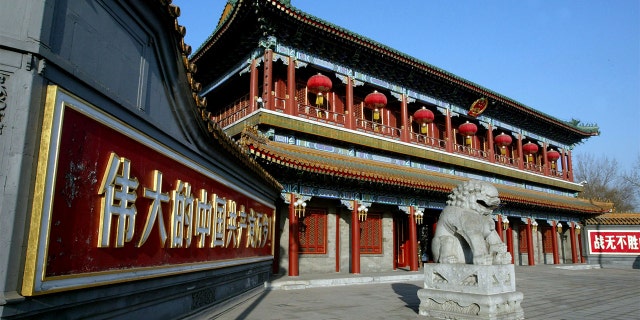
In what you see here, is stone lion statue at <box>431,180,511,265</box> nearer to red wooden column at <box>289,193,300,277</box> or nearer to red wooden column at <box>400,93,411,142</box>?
red wooden column at <box>289,193,300,277</box>

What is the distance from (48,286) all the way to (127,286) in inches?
41.5

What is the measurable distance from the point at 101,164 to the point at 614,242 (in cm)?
2780

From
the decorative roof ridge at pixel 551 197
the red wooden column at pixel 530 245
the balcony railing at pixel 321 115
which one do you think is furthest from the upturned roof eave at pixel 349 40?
the red wooden column at pixel 530 245

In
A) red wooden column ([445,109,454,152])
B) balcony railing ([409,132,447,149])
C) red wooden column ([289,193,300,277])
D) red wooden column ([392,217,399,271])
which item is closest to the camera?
red wooden column ([289,193,300,277])

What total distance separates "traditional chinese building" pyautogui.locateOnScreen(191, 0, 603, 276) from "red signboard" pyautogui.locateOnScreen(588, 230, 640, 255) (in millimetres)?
5922

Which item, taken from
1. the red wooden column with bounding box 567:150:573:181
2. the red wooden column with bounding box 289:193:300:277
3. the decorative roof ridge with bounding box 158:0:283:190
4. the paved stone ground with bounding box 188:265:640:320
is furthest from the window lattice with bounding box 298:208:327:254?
the red wooden column with bounding box 567:150:573:181

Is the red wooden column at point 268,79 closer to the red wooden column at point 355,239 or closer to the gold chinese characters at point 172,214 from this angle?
the red wooden column at point 355,239

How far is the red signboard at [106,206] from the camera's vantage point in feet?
8.36

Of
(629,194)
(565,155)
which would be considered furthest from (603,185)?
(565,155)

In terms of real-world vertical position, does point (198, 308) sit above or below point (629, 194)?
below

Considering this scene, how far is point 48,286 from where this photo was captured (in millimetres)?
2518

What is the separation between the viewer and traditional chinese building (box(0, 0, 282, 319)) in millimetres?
2424

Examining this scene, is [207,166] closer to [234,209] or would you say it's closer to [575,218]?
[234,209]

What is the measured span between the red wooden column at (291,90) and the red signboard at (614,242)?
20916 millimetres
